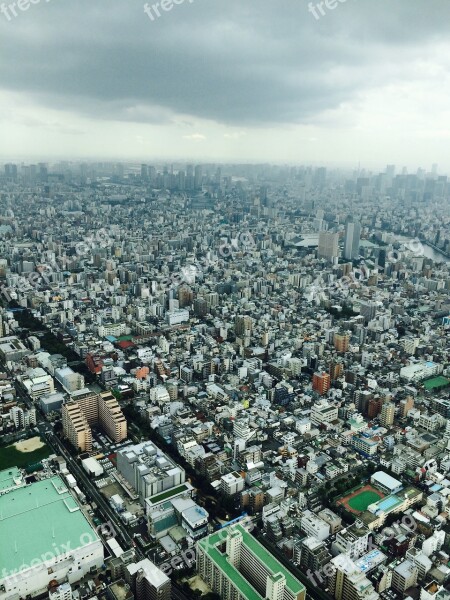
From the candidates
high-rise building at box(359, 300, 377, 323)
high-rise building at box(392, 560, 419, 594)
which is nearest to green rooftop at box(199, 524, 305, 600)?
high-rise building at box(392, 560, 419, 594)

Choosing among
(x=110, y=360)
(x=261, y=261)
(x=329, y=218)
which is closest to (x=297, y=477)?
(x=110, y=360)

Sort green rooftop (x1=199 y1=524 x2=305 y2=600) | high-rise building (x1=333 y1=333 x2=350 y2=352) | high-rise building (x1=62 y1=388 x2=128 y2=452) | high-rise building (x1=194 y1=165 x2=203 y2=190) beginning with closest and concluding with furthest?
green rooftop (x1=199 y1=524 x2=305 y2=600)
high-rise building (x1=62 y1=388 x2=128 y2=452)
high-rise building (x1=333 y1=333 x2=350 y2=352)
high-rise building (x1=194 y1=165 x2=203 y2=190)

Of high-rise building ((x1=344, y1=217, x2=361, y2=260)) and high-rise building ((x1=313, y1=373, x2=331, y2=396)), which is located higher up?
high-rise building ((x1=344, y1=217, x2=361, y2=260))

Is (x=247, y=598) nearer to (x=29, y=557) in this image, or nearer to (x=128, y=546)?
(x=128, y=546)

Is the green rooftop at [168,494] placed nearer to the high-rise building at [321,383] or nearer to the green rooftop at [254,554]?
the green rooftop at [254,554]

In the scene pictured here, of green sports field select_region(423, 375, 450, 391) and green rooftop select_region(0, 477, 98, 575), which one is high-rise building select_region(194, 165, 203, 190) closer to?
green sports field select_region(423, 375, 450, 391)
